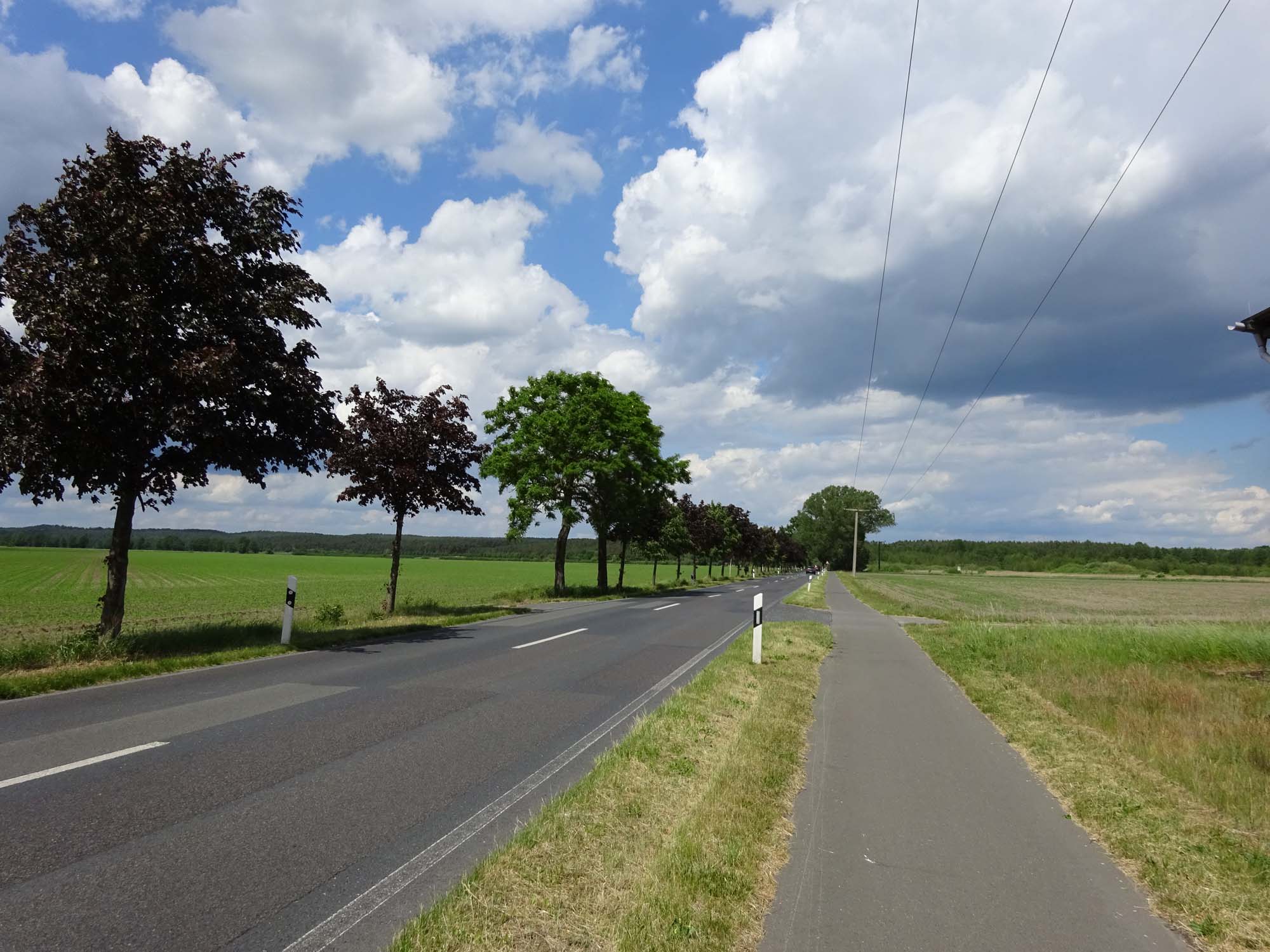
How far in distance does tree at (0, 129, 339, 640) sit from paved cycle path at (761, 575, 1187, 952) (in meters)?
9.77

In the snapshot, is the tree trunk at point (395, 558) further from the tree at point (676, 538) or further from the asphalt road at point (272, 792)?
the tree at point (676, 538)

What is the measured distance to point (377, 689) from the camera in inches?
342

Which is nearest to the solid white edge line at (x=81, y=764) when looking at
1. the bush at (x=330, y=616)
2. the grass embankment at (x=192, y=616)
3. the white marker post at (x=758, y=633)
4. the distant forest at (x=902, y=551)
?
the grass embankment at (x=192, y=616)

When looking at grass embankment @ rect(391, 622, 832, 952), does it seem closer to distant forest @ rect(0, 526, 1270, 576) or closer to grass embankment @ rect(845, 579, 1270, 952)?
grass embankment @ rect(845, 579, 1270, 952)

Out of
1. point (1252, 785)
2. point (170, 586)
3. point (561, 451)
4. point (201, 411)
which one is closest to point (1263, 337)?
point (1252, 785)

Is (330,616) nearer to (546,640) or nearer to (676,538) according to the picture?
(546,640)

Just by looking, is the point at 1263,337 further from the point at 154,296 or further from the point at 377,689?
the point at 154,296

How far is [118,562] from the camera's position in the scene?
448 inches

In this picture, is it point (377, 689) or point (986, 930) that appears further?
point (377, 689)

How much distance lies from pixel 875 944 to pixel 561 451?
31.8 meters

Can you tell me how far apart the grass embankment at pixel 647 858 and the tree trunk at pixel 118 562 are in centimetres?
890

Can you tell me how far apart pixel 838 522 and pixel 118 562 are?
148526mm

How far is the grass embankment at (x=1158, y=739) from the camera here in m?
4.07

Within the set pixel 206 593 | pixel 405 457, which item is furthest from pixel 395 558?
pixel 206 593
